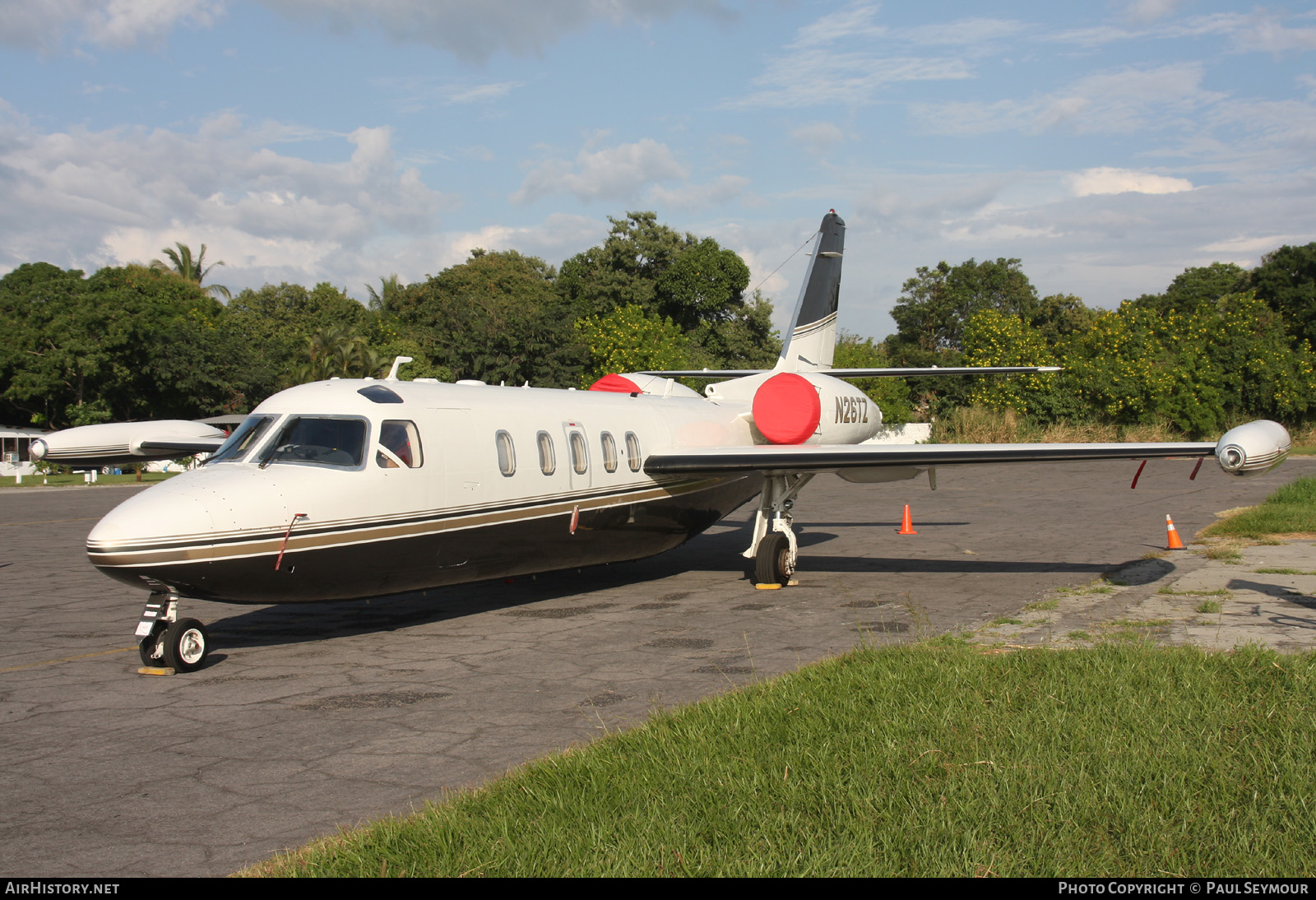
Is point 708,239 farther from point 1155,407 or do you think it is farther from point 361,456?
point 361,456

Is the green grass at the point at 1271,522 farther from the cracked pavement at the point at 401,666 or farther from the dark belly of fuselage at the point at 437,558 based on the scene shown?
the dark belly of fuselage at the point at 437,558

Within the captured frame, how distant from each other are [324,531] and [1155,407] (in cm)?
5259

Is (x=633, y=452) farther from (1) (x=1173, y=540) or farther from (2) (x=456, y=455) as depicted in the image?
(1) (x=1173, y=540)


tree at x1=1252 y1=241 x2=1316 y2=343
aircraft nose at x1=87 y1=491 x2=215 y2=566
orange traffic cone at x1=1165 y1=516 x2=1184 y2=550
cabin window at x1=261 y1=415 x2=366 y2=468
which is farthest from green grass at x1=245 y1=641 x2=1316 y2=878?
tree at x1=1252 y1=241 x2=1316 y2=343

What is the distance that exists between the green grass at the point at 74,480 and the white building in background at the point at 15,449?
20.7 inches

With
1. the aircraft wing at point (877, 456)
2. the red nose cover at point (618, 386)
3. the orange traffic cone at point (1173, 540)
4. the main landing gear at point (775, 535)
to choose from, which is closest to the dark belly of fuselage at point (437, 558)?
the aircraft wing at point (877, 456)

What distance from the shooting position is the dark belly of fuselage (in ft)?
26.0

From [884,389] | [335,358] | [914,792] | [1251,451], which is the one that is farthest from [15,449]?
[914,792]

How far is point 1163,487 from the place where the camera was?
96.8 ft

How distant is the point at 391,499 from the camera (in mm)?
8977

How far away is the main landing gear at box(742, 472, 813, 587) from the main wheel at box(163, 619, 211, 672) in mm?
6761

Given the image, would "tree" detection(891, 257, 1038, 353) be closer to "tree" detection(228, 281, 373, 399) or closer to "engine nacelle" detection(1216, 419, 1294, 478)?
"tree" detection(228, 281, 373, 399)

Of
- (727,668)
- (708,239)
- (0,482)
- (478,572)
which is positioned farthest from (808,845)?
(708,239)

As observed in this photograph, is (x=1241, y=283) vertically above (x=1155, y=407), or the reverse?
(x=1241, y=283)
